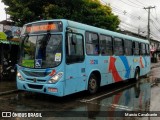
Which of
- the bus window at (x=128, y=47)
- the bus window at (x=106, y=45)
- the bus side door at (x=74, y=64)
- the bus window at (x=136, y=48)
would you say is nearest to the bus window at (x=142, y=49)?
the bus window at (x=136, y=48)

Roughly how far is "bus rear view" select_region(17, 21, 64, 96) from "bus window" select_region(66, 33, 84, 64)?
1.06 feet

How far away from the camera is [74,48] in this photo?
1019 centimetres

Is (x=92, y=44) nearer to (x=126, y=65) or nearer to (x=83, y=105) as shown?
(x=83, y=105)

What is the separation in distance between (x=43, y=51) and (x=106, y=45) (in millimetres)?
4152

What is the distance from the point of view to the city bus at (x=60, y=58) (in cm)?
959

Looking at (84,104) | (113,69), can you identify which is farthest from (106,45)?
(84,104)

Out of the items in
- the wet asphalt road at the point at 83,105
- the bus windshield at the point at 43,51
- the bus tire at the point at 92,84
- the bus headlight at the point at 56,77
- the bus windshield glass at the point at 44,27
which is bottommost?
the wet asphalt road at the point at 83,105

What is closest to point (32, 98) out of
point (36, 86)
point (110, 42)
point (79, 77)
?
point (36, 86)

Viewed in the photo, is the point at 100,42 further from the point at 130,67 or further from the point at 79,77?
the point at 130,67

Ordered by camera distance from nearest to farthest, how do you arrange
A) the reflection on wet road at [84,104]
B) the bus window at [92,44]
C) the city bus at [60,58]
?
1. the reflection on wet road at [84,104]
2. the city bus at [60,58]
3. the bus window at [92,44]

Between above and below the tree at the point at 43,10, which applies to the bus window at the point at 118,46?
below

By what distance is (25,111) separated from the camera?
8414 millimetres

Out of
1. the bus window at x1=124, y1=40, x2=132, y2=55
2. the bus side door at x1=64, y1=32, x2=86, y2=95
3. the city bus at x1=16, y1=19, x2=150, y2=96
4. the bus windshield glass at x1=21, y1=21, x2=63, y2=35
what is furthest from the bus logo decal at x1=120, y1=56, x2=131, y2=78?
the bus windshield glass at x1=21, y1=21, x2=63, y2=35

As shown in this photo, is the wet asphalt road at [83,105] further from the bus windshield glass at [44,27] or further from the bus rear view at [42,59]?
the bus windshield glass at [44,27]
